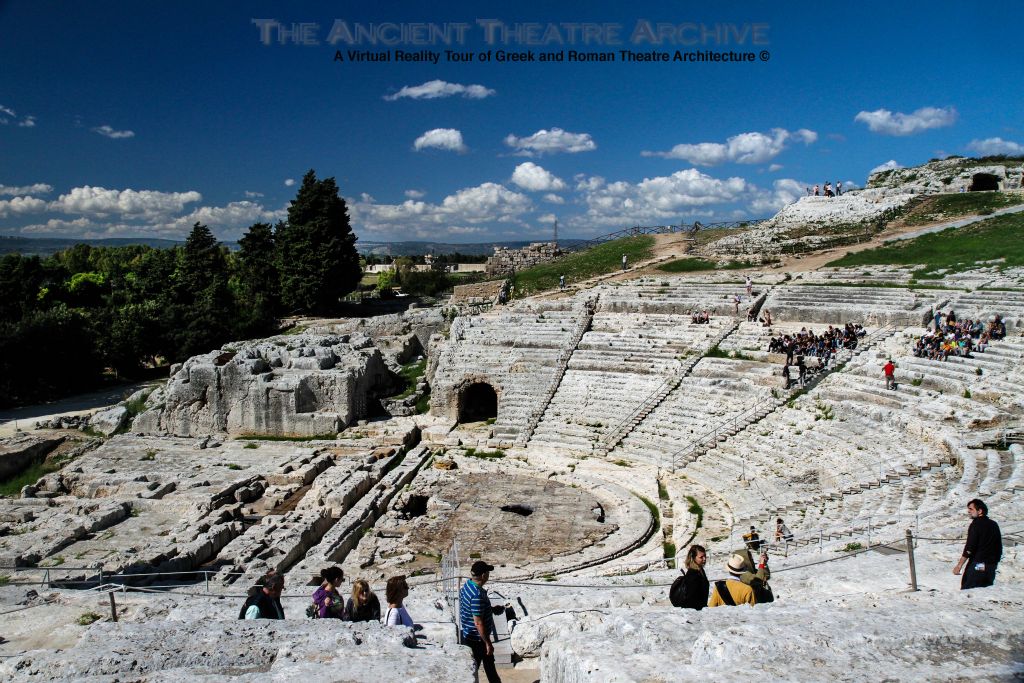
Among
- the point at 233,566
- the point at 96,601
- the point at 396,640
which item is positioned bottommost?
the point at 233,566

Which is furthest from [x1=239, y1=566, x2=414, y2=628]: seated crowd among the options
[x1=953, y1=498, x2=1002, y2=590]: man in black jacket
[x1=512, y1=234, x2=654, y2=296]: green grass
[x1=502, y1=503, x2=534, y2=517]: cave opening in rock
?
[x1=512, y1=234, x2=654, y2=296]: green grass

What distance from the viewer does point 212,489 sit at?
16.3 meters

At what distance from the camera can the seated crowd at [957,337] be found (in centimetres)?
1842

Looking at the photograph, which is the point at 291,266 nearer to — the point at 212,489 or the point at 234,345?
the point at 234,345

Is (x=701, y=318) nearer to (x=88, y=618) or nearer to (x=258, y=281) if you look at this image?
(x=88, y=618)

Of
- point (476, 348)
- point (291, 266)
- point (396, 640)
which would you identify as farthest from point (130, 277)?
point (396, 640)

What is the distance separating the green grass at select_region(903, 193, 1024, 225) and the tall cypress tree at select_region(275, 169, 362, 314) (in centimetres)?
3100

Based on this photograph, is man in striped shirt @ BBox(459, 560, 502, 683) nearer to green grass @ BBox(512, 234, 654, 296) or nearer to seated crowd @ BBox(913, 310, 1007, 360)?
seated crowd @ BBox(913, 310, 1007, 360)

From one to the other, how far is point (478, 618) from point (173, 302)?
39.7m

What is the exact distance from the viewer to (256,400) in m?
22.9

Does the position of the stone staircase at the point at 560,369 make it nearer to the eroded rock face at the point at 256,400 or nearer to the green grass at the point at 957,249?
the eroded rock face at the point at 256,400

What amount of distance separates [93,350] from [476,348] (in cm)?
1991

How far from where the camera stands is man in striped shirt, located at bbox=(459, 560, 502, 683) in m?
5.28

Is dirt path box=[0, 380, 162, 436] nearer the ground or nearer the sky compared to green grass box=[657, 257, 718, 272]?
nearer the ground
